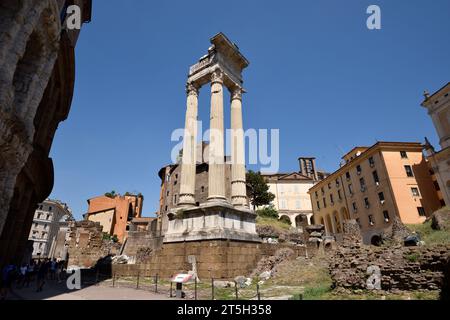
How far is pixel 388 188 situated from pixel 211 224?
26.7 m

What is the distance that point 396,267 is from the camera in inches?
291

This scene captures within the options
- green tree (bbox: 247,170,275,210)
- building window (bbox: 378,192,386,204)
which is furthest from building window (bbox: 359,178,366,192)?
green tree (bbox: 247,170,275,210)

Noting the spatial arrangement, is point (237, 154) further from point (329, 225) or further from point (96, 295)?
point (329, 225)

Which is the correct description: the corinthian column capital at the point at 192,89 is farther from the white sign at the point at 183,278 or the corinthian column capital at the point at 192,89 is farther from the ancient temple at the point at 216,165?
the white sign at the point at 183,278

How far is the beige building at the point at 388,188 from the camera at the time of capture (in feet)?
96.6

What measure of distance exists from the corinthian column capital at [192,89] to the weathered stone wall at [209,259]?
982cm

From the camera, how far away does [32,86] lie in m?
8.66

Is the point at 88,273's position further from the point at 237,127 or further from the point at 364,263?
the point at 364,263

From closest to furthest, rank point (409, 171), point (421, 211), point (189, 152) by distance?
point (189, 152) < point (421, 211) < point (409, 171)

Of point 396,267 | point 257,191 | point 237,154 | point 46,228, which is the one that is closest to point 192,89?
point 237,154

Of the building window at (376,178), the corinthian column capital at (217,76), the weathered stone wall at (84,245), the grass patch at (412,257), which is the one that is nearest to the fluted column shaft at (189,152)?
the corinthian column capital at (217,76)

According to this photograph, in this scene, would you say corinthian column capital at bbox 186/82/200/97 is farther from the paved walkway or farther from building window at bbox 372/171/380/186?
building window at bbox 372/171/380/186

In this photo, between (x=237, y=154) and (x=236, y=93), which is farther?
(x=236, y=93)
